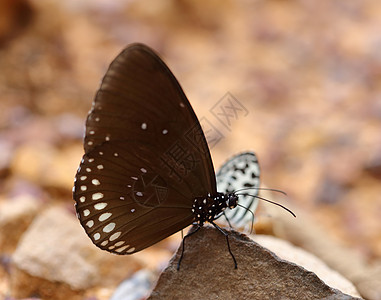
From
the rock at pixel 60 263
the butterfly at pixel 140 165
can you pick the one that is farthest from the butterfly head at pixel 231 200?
the rock at pixel 60 263

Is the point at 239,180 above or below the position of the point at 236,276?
above

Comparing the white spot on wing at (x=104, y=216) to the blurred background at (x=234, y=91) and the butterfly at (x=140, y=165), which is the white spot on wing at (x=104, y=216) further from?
the blurred background at (x=234, y=91)

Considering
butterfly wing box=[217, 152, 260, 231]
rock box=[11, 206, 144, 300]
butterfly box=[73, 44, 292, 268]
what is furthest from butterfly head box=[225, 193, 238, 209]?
rock box=[11, 206, 144, 300]

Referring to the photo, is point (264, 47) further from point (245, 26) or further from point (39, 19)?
point (39, 19)

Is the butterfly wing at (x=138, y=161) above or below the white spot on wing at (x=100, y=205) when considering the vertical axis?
above

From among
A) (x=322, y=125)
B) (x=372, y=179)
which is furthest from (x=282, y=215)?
(x=322, y=125)

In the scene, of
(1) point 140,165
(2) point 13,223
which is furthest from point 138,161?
(2) point 13,223

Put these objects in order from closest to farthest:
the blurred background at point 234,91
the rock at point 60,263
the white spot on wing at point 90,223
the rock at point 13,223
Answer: the white spot on wing at point 90,223
the rock at point 60,263
the rock at point 13,223
the blurred background at point 234,91

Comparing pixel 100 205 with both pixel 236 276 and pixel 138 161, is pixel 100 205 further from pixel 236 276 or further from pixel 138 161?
pixel 236 276
